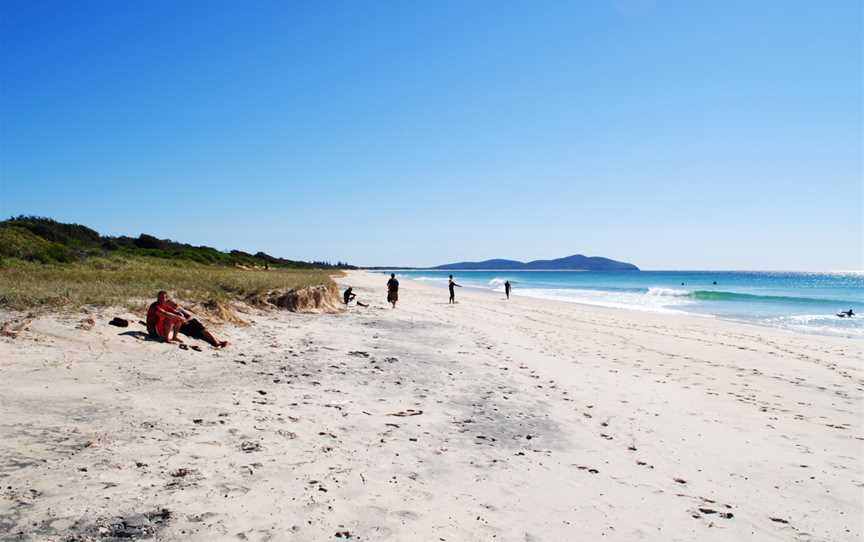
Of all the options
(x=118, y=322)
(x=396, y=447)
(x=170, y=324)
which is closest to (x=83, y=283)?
(x=118, y=322)

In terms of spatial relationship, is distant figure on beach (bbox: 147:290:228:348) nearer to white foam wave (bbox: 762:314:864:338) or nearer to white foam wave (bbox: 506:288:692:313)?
white foam wave (bbox: 762:314:864:338)

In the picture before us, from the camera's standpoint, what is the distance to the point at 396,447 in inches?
217

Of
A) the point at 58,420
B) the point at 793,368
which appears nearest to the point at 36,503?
the point at 58,420

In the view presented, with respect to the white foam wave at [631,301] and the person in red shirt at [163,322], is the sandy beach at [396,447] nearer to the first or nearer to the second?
the person in red shirt at [163,322]

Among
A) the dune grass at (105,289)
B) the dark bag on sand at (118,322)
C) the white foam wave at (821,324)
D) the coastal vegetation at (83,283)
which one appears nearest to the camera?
the dark bag on sand at (118,322)

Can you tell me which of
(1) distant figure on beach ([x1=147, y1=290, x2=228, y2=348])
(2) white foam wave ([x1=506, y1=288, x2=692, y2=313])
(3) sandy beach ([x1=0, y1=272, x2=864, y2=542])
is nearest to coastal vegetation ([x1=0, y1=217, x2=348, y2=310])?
(3) sandy beach ([x1=0, y1=272, x2=864, y2=542])

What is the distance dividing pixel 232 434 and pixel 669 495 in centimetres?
433

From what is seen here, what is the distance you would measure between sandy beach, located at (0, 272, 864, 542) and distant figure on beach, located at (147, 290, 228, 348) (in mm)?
318

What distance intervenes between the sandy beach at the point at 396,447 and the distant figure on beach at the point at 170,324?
0.32 metres

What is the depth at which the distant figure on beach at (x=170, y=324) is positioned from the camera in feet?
30.6

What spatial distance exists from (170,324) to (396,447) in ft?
19.4

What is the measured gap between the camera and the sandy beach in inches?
154

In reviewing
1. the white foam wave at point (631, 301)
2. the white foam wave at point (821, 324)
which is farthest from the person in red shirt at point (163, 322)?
the white foam wave at point (631, 301)

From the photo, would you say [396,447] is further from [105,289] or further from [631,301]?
[631,301]
